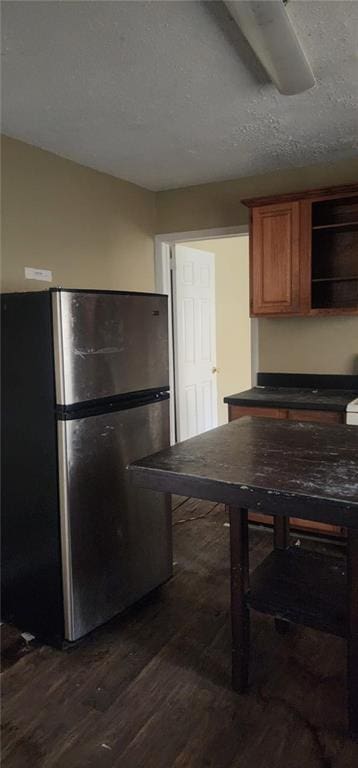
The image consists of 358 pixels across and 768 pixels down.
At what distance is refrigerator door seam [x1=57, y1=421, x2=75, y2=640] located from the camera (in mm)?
2047

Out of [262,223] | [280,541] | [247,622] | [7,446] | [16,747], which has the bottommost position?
[16,747]

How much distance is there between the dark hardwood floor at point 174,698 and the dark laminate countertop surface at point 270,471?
853 mm

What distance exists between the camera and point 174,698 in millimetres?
1887

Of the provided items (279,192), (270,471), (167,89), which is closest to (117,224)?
(279,192)

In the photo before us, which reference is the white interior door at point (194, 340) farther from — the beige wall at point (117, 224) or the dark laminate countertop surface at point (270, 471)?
the dark laminate countertop surface at point (270, 471)

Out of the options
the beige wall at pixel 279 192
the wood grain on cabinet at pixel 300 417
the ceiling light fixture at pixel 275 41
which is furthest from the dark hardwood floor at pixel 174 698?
the ceiling light fixture at pixel 275 41

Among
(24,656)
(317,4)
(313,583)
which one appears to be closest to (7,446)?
(24,656)

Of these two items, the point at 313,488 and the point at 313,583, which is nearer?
the point at 313,488

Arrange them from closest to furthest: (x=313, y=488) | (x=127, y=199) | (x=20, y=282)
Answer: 1. (x=313, y=488)
2. (x=20, y=282)
3. (x=127, y=199)

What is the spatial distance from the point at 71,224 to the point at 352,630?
2656 mm

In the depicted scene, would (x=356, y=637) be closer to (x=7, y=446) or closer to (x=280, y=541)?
A: (x=280, y=541)

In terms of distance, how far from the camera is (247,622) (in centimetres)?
185

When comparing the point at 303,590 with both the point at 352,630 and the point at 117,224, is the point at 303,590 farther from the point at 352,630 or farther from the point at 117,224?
the point at 117,224

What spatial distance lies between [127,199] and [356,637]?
10.3 feet
